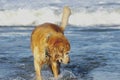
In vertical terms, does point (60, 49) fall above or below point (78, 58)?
above

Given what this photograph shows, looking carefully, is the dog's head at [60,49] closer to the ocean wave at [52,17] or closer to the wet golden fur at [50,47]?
the wet golden fur at [50,47]

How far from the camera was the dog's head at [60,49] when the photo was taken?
5.32 m

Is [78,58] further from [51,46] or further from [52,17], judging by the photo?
[52,17]

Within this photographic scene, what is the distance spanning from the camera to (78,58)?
10.1m

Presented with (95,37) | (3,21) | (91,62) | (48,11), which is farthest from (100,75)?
(48,11)

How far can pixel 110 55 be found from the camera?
10266mm

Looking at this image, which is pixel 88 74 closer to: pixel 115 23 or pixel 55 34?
pixel 55 34

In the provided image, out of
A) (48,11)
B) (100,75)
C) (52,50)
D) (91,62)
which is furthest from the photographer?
(48,11)

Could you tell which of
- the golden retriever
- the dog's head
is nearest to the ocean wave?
the golden retriever

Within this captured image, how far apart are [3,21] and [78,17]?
136 inches

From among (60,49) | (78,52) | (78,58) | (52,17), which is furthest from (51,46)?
(52,17)

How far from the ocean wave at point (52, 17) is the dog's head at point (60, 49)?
1197 cm

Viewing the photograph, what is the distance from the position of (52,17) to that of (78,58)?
35.1ft

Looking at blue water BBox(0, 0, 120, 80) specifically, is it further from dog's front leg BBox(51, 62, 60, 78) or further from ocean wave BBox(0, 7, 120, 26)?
dog's front leg BBox(51, 62, 60, 78)
